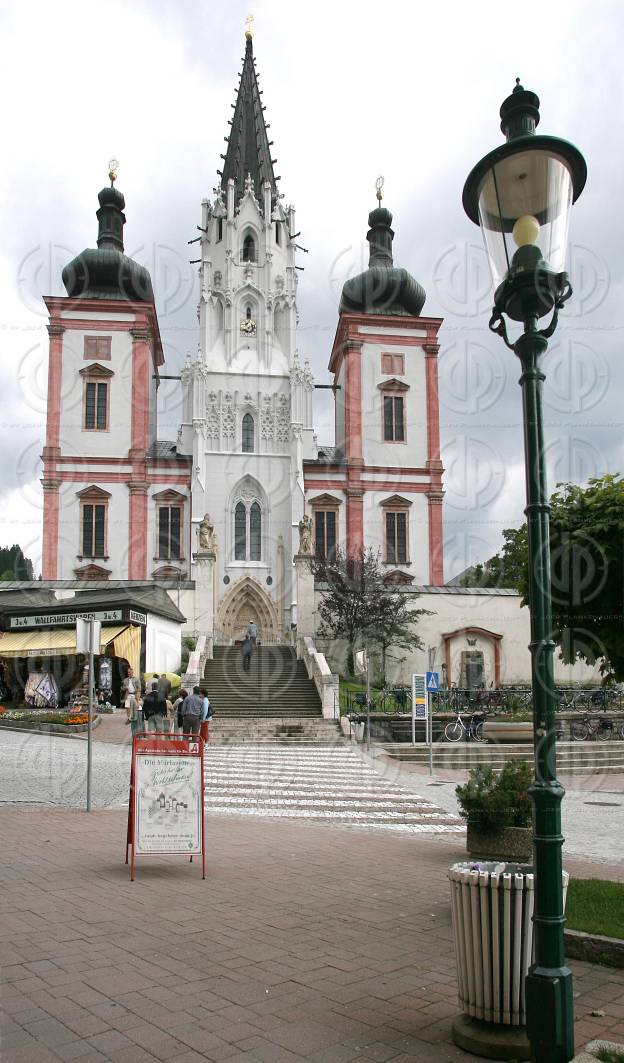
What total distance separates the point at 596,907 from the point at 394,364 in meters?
47.3

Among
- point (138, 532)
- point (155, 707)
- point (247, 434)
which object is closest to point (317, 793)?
point (155, 707)

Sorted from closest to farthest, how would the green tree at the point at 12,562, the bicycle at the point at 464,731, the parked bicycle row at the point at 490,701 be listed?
the bicycle at the point at 464,731 < the parked bicycle row at the point at 490,701 < the green tree at the point at 12,562

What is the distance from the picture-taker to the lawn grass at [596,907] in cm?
625

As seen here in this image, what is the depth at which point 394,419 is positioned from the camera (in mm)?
51750

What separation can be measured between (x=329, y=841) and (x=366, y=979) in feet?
17.5

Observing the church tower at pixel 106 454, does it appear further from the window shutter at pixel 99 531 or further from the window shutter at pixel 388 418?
the window shutter at pixel 388 418

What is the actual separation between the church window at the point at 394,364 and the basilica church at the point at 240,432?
8cm

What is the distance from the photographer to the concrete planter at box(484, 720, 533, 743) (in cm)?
2397

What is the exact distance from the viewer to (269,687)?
3008cm

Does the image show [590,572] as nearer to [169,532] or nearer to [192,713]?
[192,713]

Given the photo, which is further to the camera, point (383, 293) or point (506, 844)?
point (383, 293)

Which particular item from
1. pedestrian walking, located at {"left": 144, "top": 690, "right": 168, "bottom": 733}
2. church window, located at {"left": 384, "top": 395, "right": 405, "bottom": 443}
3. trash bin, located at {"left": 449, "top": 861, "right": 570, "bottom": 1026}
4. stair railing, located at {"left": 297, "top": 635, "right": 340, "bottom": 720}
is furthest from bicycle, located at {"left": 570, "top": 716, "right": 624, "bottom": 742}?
church window, located at {"left": 384, "top": 395, "right": 405, "bottom": 443}

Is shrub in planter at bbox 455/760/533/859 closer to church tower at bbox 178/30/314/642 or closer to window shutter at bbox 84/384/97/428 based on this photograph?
church tower at bbox 178/30/314/642

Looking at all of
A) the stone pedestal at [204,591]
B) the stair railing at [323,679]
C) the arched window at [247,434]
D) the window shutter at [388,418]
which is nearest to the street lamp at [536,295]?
the stair railing at [323,679]
